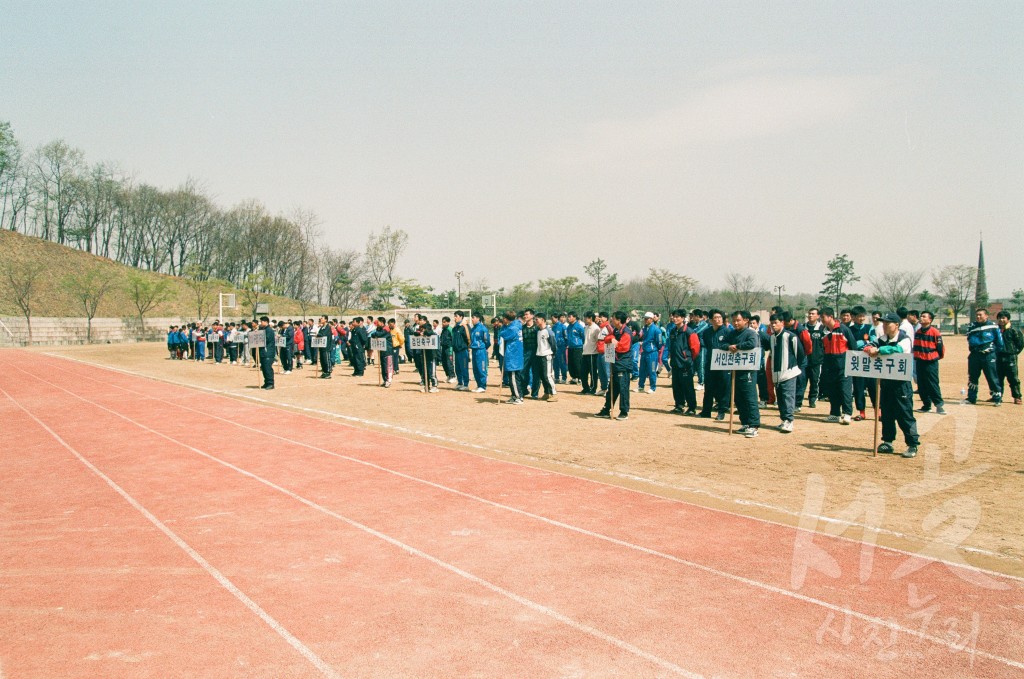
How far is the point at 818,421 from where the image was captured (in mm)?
11836

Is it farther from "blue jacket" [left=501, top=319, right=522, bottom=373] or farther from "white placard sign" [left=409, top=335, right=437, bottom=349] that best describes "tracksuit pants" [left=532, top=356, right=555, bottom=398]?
"white placard sign" [left=409, top=335, right=437, bottom=349]

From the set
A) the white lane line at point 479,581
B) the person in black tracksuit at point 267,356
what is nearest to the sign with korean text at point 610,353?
the white lane line at point 479,581

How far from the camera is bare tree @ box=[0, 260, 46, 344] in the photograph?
173 feet

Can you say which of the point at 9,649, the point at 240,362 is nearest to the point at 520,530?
the point at 9,649

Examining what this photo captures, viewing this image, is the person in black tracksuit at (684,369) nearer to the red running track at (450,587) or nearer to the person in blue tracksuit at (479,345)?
the person in blue tracksuit at (479,345)

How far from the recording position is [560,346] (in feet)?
61.4

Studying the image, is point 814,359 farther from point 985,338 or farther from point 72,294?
point 72,294

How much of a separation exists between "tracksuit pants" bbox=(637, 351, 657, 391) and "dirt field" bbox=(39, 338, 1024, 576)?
21.6 inches

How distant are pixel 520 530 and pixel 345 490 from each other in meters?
2.55

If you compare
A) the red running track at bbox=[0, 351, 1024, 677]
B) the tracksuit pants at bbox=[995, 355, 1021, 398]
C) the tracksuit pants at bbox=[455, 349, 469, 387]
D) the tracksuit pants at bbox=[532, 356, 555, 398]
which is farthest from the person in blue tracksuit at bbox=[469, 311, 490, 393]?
the tracksuit pants at bbox=[995, 355, 1021, 398]

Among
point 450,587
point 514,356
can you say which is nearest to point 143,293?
point 514,356

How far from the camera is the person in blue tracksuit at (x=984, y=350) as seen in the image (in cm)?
1302

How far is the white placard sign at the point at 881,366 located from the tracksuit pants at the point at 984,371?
5.54 m

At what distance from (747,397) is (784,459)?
6.29ft
